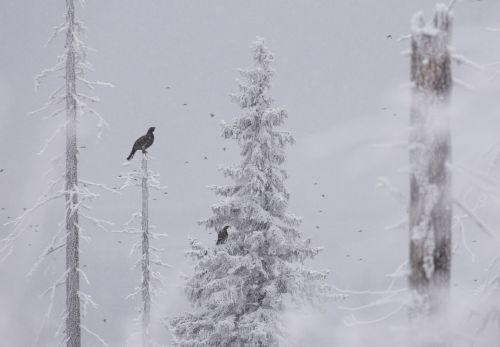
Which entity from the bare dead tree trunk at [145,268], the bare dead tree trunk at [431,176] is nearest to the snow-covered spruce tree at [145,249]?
the bare dead tree trunk at [145,268]

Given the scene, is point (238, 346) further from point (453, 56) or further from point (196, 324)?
point (453, 56)

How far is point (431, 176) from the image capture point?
17.7 ft

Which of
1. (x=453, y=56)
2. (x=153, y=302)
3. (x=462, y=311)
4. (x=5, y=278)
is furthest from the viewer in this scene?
(x=5, y=278)

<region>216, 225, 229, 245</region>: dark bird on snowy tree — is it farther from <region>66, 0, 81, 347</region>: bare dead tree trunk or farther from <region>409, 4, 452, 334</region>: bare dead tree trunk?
<region>409, 4, 452, 334</region>: bare dead tree trunk

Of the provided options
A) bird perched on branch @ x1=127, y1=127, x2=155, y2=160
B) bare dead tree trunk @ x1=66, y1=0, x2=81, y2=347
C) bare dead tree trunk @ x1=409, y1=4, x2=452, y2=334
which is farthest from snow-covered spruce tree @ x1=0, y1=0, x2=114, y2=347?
bare dead tree trunk @ x1=409, y1=4, x2=452, y2=334

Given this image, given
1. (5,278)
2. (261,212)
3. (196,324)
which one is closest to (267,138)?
(261,212)

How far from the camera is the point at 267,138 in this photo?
12.2 m

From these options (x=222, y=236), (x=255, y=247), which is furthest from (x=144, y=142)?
(x=255, y=247)

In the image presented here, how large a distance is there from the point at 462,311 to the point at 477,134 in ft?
7.46

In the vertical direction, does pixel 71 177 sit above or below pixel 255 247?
above

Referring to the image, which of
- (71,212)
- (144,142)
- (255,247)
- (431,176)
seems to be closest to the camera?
(431,176)

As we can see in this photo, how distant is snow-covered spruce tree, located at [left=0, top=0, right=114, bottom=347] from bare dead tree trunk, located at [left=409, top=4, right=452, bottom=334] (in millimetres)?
9037

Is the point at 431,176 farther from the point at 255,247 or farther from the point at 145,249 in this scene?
the point at 145,249

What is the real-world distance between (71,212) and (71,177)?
851 mm
